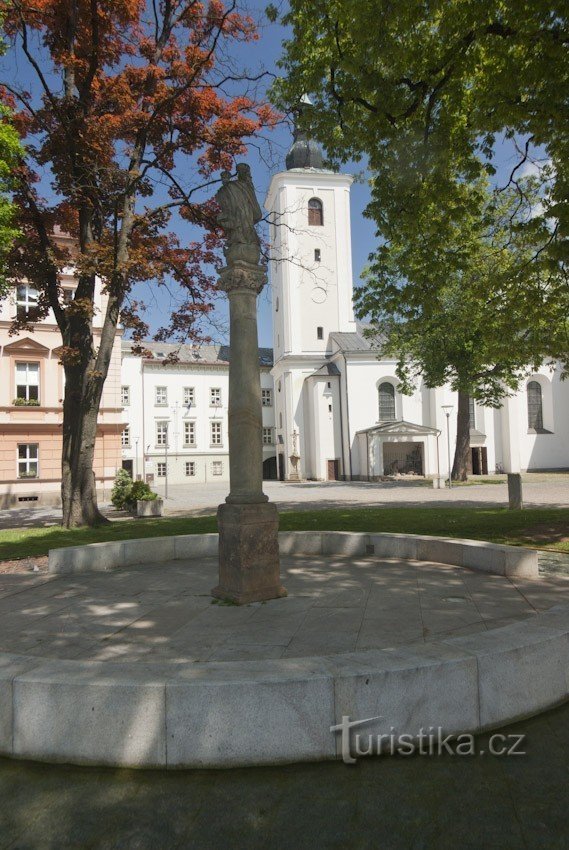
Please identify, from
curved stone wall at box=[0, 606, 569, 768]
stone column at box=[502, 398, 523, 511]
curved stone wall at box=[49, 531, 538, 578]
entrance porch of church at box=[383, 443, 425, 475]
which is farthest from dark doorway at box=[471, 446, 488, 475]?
curved stone wall at box=[0, 606, 569, 768]

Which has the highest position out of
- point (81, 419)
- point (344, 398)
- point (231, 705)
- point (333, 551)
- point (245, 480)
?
point (344, 398)

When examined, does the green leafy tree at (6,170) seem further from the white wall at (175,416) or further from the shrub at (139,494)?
the white wall at (175,416)

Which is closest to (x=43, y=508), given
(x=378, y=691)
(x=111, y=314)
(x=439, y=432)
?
(x=111, y=314)

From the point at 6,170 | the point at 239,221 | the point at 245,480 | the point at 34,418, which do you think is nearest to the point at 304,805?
the point at 245,480

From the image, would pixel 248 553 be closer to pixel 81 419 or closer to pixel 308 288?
pixel 81 419

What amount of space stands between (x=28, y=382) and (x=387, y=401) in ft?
94.5

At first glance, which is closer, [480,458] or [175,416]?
[480,458]

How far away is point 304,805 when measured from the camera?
2.81m

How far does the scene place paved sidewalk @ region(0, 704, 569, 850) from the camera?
2541 millimetres

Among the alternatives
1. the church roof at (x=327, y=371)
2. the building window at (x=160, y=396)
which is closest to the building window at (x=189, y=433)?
the building window at (x=160, y=396)

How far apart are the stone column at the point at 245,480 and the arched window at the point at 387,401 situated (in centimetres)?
4224

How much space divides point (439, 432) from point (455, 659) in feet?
143

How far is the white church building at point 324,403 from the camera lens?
46.3 m

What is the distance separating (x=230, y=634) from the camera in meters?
4.92
